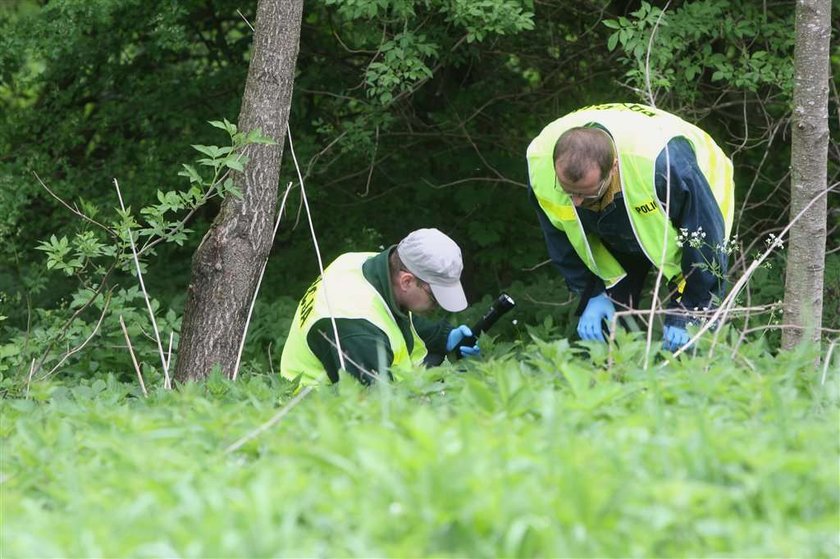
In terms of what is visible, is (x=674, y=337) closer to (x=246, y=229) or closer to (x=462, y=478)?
(x=246, y=229)

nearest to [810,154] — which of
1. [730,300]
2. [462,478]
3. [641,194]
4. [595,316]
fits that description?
[641,194]

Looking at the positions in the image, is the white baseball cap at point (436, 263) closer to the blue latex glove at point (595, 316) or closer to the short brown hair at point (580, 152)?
the short brown hair at point (580, 152)

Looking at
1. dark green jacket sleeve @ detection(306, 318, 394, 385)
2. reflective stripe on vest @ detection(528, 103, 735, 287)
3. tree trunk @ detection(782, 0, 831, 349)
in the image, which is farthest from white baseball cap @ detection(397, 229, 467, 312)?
tree trunk @ detection(782, 0, 831, 349)

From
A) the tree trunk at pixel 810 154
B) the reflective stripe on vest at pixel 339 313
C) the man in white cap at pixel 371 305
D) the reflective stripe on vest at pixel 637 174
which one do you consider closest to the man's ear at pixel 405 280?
the man in white cap at pixel 371 305

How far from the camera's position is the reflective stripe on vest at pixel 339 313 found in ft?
16.6

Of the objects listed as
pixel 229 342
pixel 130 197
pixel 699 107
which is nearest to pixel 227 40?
pixel 130 197

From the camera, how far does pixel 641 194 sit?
17.7 ft

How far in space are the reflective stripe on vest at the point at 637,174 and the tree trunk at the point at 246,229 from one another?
1.36 meters

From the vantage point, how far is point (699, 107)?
27.6 feet

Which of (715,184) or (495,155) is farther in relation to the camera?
(495,155)

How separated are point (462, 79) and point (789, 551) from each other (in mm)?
7865

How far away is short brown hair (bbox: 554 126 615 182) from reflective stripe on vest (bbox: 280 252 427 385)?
1.08 metres

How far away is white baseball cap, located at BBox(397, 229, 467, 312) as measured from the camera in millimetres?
5227

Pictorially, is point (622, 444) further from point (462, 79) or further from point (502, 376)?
point (462, 79)
